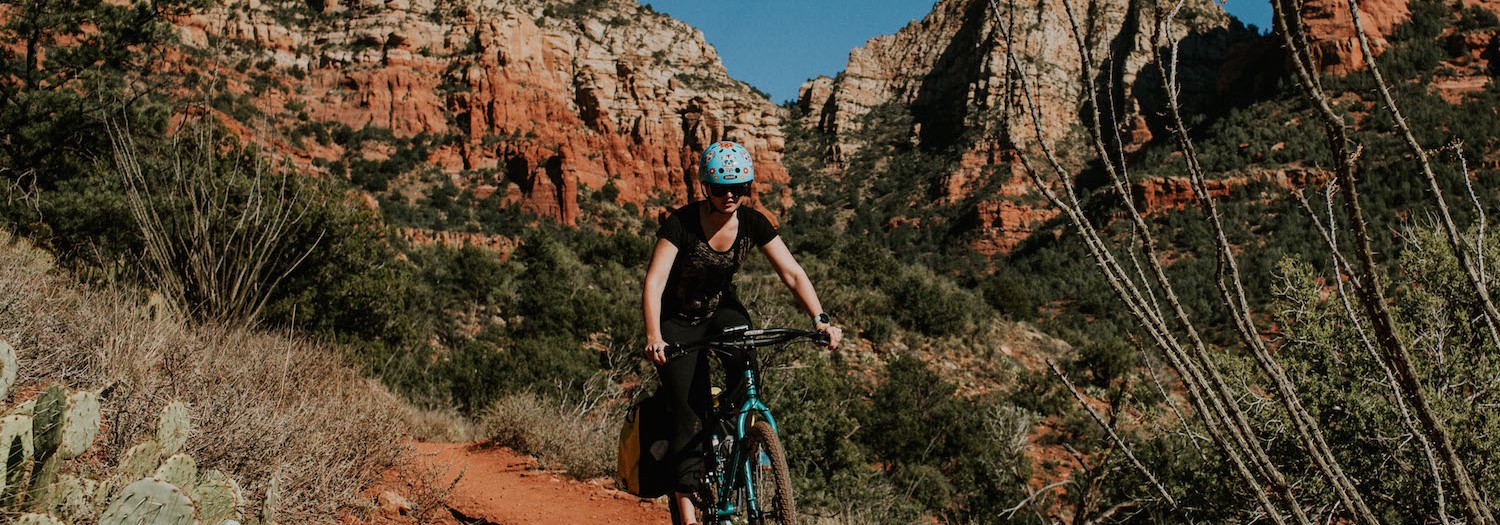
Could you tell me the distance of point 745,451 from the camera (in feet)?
10.1

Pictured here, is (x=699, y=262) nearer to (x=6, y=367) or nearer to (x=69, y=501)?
(x=69, y=501)

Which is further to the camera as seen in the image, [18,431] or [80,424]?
[80,424]

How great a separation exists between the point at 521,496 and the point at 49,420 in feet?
9.63

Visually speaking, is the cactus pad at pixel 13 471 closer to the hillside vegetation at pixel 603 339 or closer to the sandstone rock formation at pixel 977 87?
the hillside vegetation at pixel 603 339

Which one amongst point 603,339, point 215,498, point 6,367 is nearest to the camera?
point 215,498

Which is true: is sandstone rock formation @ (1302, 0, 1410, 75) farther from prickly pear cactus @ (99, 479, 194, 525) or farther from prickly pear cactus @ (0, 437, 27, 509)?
prickly pear cactus @ (0, 437, 27, 509)

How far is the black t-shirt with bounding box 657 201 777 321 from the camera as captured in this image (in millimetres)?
3174

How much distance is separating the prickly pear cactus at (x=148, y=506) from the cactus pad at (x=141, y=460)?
573 mm

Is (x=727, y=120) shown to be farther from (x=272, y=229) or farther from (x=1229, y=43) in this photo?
(x=272, y=229)

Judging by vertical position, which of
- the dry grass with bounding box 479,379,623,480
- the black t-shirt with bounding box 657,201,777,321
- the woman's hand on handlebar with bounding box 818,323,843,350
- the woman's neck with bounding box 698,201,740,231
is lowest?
the dry grass with bounding box 479,379,623,480

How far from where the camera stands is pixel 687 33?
7288 cm

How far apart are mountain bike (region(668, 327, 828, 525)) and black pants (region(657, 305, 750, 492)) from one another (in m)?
0.03

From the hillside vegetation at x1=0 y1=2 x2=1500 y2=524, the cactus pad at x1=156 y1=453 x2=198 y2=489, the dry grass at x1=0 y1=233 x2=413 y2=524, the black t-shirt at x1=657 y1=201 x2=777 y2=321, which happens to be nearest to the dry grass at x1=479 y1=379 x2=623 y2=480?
the hillside vegetation at x1=0 y1=2 x2=1500 y2=524

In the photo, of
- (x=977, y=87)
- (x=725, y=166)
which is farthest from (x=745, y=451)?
(x=977, y=87)
